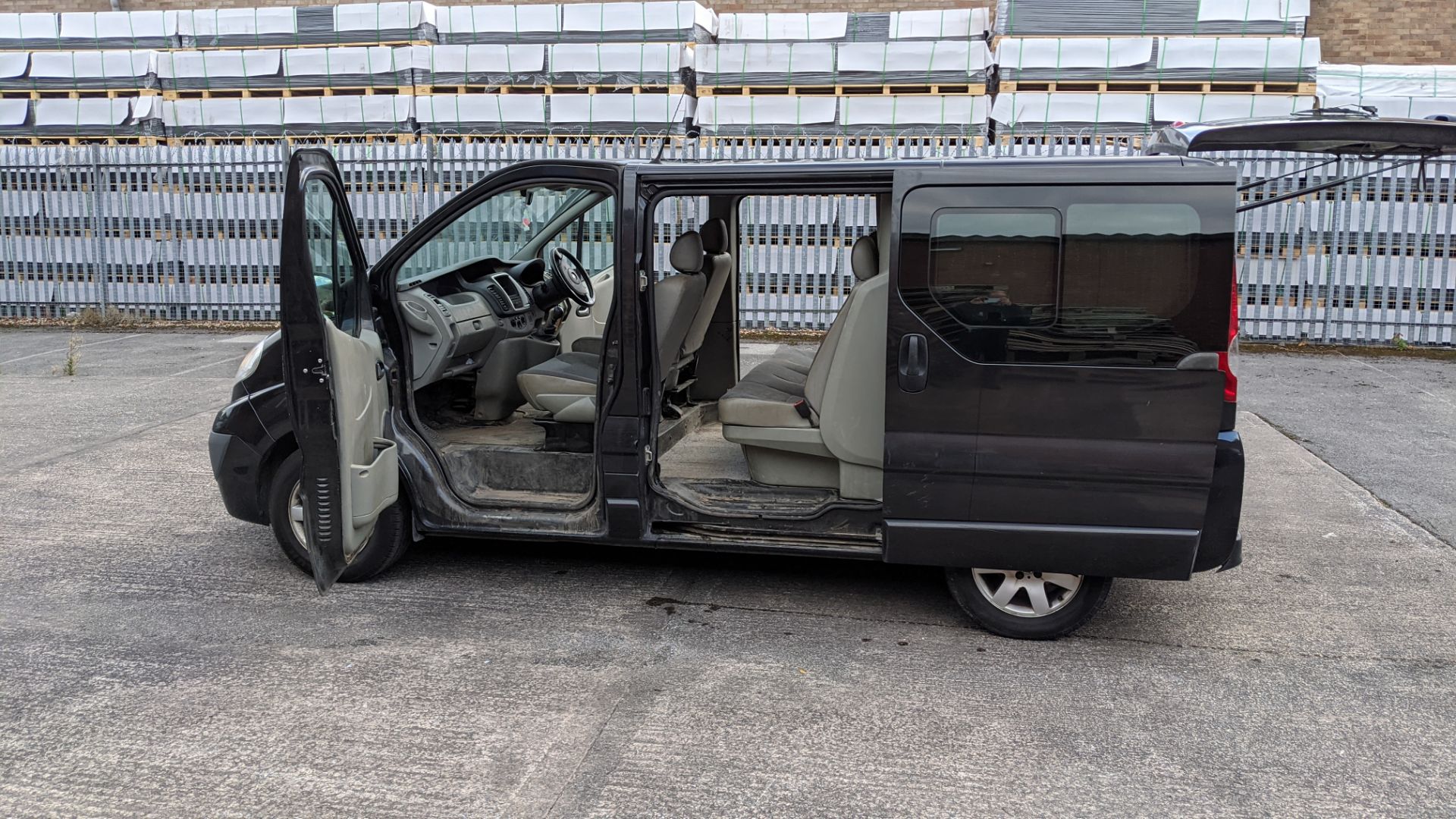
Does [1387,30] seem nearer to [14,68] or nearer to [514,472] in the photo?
[514,472]

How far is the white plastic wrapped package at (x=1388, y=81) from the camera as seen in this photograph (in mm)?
13773

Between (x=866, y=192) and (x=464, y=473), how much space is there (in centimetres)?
215

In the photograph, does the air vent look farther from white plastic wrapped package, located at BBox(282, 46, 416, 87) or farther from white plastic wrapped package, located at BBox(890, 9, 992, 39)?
white plastic wrapped package, located at BBox(890, 9, 992, 39)

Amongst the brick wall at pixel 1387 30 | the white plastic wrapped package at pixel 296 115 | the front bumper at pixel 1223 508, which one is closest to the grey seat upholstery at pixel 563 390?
the front bumper at pixel 1223 508

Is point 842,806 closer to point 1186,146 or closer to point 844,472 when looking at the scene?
point 844,472

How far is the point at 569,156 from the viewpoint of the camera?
12094mm

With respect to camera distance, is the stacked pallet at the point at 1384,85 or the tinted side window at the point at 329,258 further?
the stacked pallet at the point at 1384,85

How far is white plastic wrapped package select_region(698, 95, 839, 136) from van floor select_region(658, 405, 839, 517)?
27.6 feet

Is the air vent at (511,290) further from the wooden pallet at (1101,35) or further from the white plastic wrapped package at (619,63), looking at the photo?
the wooden pallet at (1101,35)

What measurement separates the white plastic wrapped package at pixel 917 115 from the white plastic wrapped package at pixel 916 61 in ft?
0.96

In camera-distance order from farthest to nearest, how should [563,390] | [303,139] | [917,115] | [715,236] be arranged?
1. [303,139]
2. [917,115]
3. [715,236]
4. [563,390]

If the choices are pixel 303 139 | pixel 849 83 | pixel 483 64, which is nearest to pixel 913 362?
pixel 849 83

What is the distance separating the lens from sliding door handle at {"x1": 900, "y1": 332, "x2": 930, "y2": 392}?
4242mm

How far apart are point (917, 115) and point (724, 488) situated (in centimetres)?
931
